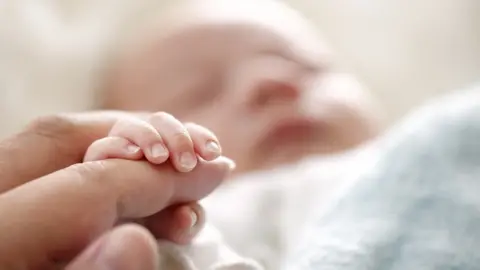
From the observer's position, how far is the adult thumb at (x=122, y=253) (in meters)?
0.40

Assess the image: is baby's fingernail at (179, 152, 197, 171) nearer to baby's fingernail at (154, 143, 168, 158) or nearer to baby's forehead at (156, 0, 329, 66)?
baby's fingernail at (154, 143, 168, 158)

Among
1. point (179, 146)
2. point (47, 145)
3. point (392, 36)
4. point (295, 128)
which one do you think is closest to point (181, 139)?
point (179, 146)

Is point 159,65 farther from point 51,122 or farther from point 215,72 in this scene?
point 51,122

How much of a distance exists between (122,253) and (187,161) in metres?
0.13

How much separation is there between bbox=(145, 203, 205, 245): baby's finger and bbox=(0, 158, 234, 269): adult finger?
2 centimetres

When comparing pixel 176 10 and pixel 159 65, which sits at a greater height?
pixel 176 10

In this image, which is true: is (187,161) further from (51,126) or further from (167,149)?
(51,126)

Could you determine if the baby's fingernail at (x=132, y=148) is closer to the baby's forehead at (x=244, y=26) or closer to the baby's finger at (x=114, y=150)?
the baby's finger at (x=114, y=150)

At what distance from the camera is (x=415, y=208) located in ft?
1.80

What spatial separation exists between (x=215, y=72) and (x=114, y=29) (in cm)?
21

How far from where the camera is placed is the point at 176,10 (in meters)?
1.22

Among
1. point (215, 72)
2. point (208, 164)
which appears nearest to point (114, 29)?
point (215, 72)

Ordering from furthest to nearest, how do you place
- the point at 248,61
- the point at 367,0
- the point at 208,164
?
the point at 367,0, the point at 248,61, the point at 208,164

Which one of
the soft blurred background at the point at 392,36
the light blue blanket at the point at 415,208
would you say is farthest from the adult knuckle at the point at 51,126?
the soft blurred background at the point at 392,36
